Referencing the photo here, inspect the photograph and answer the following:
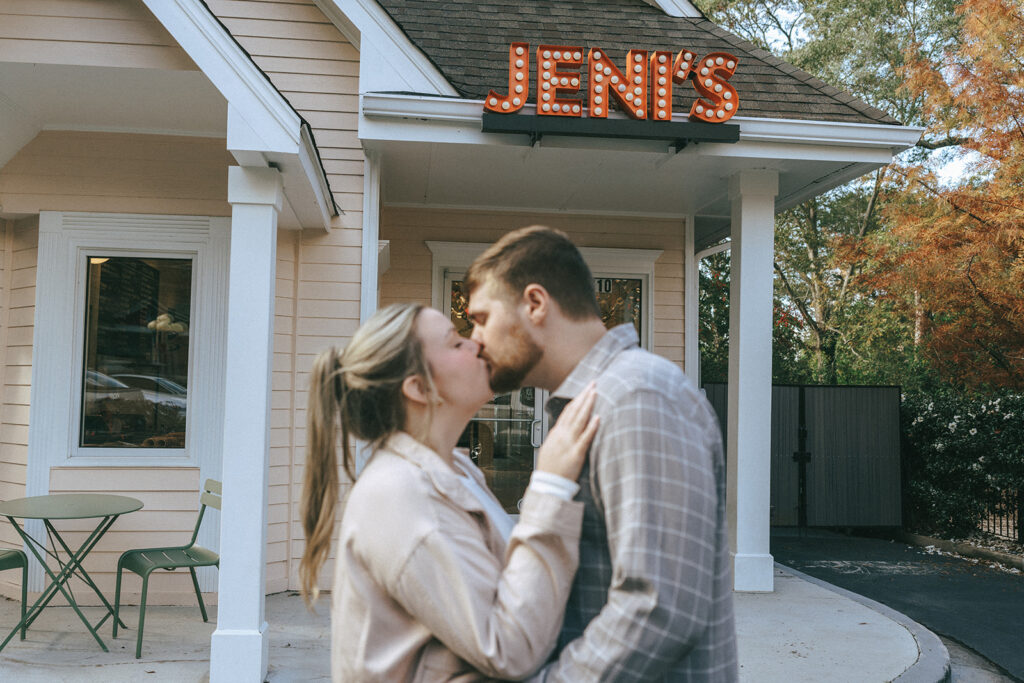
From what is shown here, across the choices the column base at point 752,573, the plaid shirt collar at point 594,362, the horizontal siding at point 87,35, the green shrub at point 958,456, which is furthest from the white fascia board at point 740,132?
the green shrub at point 958,456

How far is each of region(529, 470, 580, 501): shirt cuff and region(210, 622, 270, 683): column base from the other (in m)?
3.17

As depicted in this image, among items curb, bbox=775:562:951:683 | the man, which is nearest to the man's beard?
the man

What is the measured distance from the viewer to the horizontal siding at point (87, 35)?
4133 mm

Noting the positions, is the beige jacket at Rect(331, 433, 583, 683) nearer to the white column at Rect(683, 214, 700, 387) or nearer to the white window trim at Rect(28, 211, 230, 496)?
the white window trim at Rect(28, 211, 230, 496)

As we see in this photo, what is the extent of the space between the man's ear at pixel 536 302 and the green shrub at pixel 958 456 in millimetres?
9357

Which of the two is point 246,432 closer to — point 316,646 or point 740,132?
point 316,646

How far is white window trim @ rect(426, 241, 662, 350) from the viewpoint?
795 centimetres

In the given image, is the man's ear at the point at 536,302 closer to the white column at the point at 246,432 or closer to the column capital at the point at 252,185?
the white column at the point at 246,432

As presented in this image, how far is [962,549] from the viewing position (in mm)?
9375

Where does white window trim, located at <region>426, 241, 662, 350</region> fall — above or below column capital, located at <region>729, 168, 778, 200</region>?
below

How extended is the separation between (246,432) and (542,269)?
2.94 metres

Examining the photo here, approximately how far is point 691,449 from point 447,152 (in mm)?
5024

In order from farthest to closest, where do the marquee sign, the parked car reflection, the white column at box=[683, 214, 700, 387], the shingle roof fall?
the white column at box=[683, 214, 700, 387] < the shingle roof < the parked car reflection < the marquee sign

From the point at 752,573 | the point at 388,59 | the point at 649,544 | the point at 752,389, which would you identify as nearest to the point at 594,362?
the point at 649,544
